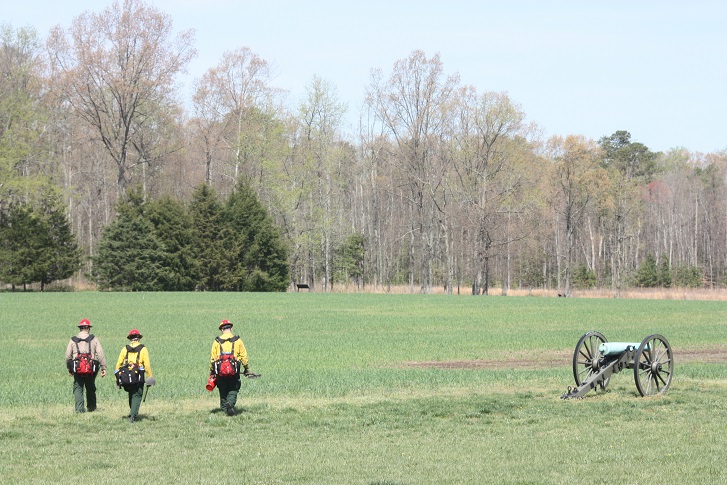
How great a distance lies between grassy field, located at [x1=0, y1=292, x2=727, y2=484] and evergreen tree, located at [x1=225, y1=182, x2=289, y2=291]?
155 feet

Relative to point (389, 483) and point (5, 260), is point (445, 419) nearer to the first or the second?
point (389, 483)

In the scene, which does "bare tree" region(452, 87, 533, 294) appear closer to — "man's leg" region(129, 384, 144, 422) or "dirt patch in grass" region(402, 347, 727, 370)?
"dirt patch in grass" region(402, 347, 727, 370)

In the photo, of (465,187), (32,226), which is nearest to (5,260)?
(32,226)

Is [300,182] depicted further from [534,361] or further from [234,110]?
[534,361]

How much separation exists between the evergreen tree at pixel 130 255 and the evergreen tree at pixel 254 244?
740 cm

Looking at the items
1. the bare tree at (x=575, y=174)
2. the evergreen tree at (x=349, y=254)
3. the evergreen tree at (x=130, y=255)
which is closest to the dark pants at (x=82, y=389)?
the evergreen tree at (x=130, y=255)

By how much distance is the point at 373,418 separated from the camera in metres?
16.2

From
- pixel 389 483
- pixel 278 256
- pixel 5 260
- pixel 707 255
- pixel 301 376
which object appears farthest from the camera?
pixel 707 255

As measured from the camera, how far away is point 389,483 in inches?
414

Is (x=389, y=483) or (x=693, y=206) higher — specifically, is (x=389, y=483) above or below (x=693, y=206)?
below

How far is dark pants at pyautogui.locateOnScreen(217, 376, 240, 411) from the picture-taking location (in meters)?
16.0

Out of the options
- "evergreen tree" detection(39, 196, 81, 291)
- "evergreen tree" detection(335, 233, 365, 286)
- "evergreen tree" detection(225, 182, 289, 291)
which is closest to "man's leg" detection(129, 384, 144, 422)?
"evergreen tree" detection(39, 196, 81, 291)

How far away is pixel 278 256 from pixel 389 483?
3012 inches

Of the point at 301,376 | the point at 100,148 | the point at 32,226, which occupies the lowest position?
the point at 301,376
